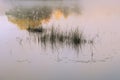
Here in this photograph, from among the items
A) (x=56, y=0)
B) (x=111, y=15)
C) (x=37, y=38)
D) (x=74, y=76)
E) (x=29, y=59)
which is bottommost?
(x=74, y=76)

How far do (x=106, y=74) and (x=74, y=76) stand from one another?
0.21m

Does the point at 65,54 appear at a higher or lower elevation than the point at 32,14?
lower

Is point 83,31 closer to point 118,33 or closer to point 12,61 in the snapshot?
point 118,33

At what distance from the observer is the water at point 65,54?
148cm

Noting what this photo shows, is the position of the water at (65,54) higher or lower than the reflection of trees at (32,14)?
lower

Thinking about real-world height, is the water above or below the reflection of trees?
below

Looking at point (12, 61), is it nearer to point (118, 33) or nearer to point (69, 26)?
point (69, 26)

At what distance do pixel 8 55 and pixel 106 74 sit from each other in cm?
67

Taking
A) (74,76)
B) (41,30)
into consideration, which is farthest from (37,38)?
(74,76)

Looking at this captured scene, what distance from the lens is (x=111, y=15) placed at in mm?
1515

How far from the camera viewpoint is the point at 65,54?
1497mm

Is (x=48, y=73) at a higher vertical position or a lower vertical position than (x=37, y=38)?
lower

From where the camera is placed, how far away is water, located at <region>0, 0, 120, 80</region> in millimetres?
1477

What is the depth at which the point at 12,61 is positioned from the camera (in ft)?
4.90
